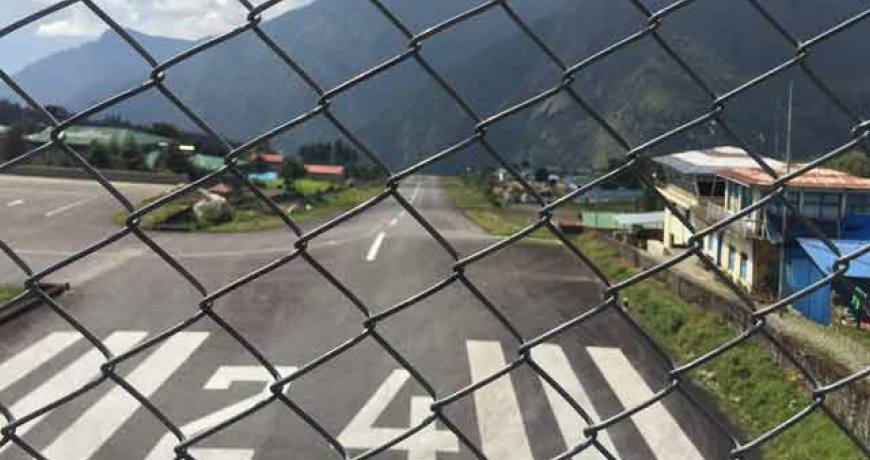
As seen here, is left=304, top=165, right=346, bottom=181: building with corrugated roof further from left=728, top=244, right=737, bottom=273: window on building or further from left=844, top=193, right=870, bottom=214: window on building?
left=844, top=193, right=870, bottom=214: window on building

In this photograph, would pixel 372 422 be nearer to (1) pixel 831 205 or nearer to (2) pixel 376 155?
(1) pixel 831 205

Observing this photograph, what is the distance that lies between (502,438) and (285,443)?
6.28 feet

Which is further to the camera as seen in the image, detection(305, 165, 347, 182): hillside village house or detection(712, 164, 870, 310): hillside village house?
detection(305, 165, 347, 182): hillside village house

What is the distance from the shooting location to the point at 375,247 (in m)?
19.2

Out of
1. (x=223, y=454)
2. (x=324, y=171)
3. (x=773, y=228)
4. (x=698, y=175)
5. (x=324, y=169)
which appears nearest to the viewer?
(x=223, y=454)

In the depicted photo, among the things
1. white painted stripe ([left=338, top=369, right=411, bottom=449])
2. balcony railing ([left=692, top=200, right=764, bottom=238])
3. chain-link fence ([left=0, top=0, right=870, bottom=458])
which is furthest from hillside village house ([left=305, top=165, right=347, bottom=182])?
chain-link fence ([left=0, top=0, right=870, bottom=458])

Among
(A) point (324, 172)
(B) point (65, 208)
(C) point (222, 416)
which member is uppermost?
(A) point (324, 172)

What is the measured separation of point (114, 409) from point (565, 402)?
4.15m

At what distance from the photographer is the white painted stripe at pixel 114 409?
738 centimetres

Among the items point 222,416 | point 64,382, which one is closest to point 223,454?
point 222,416

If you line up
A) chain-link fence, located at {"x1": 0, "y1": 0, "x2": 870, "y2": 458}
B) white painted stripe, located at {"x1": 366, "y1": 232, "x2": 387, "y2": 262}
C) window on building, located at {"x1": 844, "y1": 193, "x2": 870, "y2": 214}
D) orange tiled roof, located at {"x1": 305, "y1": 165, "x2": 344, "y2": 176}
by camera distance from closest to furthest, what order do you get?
1. chain-link fence, located at {"x1": 0, "y1": 0, "x2": 870, "y2": 458}
2. window on building, located at {"x1": 844, "y1": 193, "x2": 870, "y2": 214}
3. white painted stripe, located at {"x1": 366, "y1": 232, "x2": 387, "y2": 262}
4. orange tiled roof, located at {"x1": 305, "y1": 165, "x2": 344, "y2": 176}

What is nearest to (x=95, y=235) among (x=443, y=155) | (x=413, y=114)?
(x=443, y=155)

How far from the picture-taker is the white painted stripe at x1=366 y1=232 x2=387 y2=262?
706 inches

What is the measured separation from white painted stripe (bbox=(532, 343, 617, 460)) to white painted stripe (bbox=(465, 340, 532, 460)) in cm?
38
